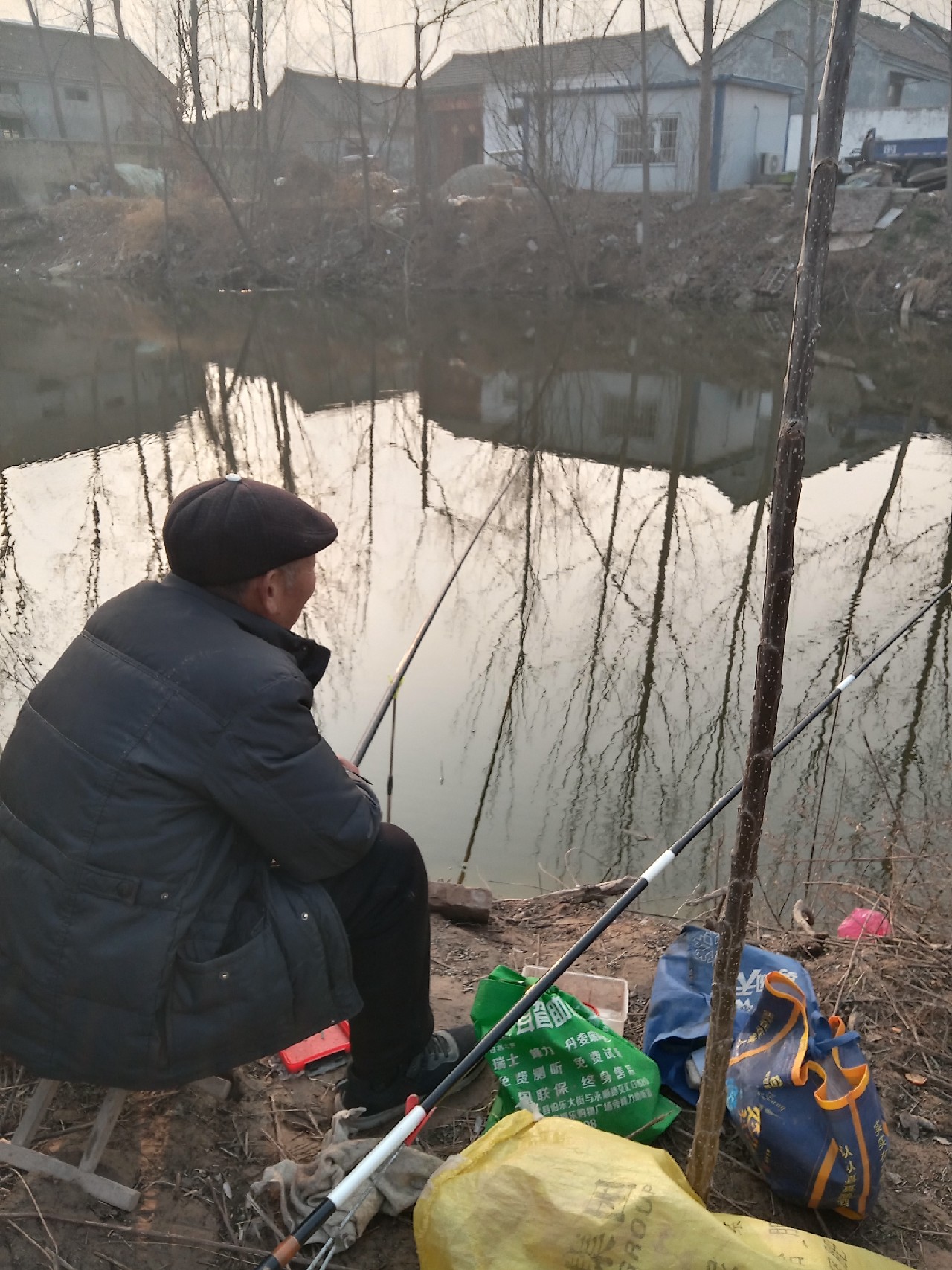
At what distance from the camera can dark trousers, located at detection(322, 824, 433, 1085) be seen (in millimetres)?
1840

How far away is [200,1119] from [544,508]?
6.18 metres

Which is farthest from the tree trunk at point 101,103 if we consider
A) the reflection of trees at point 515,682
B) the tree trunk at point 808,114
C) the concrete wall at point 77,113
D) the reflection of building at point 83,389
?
the reflection of trees at point 515,682

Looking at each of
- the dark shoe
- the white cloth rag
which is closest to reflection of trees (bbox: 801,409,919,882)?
the dark shoe

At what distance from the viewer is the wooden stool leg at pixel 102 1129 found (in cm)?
181

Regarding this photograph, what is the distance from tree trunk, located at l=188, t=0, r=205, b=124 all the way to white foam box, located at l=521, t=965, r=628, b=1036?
1139 inches

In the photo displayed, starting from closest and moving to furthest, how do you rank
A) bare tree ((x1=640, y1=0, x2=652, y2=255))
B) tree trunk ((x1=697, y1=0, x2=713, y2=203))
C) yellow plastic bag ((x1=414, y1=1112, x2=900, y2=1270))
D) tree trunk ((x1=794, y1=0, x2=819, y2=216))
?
yellow plastic bag ((x1=414, y1=1112, x2=900, y2=1270)), tree trunk ((x1=794, y1=0, x2=819, y2=216)), tree trunk ((x1=697, y1=0, x2=713, y2=203)), bare tree ((x1=640, y1=0, x2=652, y2=255))

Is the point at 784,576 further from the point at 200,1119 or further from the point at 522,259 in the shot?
the point at 522,259

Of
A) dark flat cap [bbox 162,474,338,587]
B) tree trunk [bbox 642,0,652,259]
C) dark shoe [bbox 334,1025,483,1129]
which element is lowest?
dark shoe [bbox 334,1025,483,1129]

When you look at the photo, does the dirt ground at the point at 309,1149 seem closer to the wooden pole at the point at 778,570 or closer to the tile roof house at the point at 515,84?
the wooden pole at the point at 778,570

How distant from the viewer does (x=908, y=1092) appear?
216 cm

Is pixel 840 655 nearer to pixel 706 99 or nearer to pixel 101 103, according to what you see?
pixel 706 99

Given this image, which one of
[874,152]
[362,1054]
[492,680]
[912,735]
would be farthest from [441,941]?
[874,152]

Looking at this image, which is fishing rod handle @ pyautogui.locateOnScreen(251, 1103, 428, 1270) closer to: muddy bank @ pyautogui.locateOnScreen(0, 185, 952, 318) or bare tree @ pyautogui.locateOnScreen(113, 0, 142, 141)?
muddy bank @ pyautogui.locateOnScreen(0, 185, 952, 318)

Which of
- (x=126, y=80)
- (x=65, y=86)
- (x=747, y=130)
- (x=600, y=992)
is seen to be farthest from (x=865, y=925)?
(x=65, y=86)
